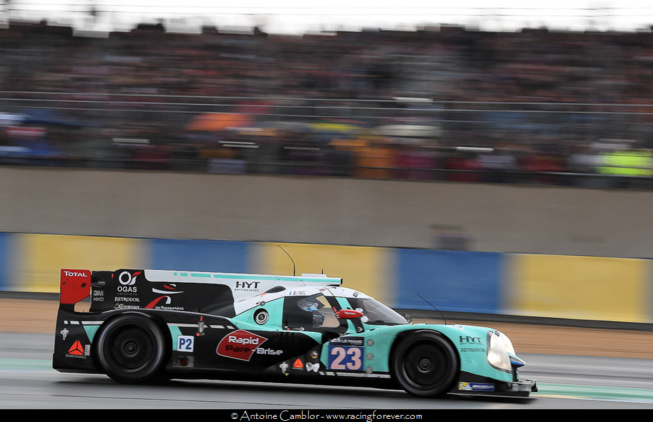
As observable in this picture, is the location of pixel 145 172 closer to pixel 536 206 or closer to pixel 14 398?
pixel 536 206

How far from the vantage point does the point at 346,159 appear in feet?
54.6

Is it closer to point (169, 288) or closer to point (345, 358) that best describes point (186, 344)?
point (169, 288)

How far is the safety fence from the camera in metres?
13.7

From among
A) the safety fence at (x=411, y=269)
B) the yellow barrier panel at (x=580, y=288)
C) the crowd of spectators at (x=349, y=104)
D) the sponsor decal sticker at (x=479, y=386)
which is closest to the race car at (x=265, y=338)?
the sponsor decal sticker at (x=479, y=386)

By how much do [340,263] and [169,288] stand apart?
704cm

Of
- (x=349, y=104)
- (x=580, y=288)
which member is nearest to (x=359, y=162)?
(x=349, y=104)

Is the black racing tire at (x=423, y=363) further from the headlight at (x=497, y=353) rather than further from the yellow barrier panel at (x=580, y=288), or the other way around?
the yellow barrier panel at (x=580, y=288)

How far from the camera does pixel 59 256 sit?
49.4 ft

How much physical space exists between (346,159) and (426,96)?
7.11ft

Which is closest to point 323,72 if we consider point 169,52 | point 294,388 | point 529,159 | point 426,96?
point 426,96

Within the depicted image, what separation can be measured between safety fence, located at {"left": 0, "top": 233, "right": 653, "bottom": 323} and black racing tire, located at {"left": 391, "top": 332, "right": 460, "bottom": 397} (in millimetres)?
6097

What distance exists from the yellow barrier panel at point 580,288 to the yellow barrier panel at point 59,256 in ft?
22.6

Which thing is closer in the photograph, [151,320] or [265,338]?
[265,338]

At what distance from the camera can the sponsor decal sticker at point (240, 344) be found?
706 cm
